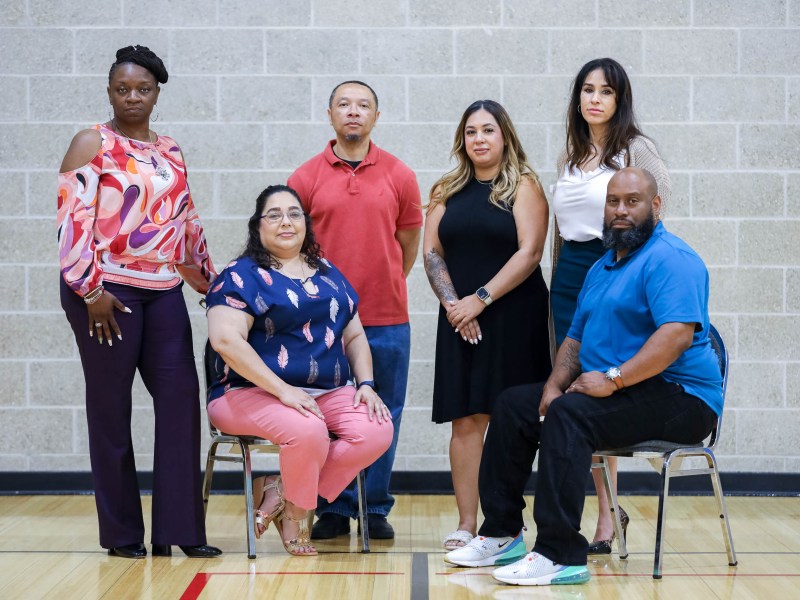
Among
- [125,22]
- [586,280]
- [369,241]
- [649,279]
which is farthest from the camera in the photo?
[125,22]

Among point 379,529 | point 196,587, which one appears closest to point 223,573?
point 196,587

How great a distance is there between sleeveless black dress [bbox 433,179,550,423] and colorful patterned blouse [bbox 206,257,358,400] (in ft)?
1.27

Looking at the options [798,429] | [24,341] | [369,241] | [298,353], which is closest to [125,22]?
[24,341]

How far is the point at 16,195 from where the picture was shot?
4.80 metres

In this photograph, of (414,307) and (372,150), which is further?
(414,307)

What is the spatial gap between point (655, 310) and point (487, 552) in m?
0.90

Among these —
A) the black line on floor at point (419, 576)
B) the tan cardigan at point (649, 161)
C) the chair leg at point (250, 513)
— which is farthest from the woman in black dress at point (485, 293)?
the chair leg at point (250, 513)

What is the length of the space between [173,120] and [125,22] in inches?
18.5

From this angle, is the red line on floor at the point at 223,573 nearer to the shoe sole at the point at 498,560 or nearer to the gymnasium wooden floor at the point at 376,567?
the gymnasium wooden floor at the point at 376,567

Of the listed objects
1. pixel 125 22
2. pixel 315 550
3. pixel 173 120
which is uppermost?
pixel 125 22

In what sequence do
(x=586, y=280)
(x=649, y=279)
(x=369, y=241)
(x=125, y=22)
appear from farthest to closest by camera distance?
(x=125, y=22) → (x=369, y=241) → (x=586, y=280) → (x=649, y=279)

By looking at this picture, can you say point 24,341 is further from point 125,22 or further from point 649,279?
point 649,279

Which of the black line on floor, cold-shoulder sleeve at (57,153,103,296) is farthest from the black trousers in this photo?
cold-shoulder sleeve at (57,153,103,296)

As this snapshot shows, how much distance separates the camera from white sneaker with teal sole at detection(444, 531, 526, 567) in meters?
3.32
